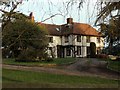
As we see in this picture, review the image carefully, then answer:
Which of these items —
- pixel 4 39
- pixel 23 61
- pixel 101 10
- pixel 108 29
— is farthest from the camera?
pixel 23 61

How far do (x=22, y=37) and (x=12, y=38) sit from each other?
0.28 m

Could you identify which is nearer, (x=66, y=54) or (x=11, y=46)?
(x=11, y=46)

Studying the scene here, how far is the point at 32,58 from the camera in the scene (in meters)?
35.8

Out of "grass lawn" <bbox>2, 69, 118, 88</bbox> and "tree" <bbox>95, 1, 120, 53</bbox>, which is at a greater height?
"tree" <bbox>95, 1, 120, 53</bbox>

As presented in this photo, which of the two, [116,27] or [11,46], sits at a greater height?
[116,27]

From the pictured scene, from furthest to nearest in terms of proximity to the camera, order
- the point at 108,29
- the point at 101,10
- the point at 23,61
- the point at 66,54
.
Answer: the point at 66,54
the point at 23,61
the point at 108,29
the point at 101,10

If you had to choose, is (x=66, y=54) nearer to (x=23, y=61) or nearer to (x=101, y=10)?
(x=23, y=61)

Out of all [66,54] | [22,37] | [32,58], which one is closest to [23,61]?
[32,58]

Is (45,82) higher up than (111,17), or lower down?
lower down

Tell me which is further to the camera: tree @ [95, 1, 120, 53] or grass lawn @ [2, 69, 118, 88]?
grass lawn @ [2, 69, 118, 88]

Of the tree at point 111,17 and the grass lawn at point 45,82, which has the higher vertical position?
the tree at point 111,17

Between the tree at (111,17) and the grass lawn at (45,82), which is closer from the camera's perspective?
the tree at (111,17)

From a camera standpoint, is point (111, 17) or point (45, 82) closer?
point (111, 17)

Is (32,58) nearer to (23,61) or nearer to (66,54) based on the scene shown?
(23,61)
